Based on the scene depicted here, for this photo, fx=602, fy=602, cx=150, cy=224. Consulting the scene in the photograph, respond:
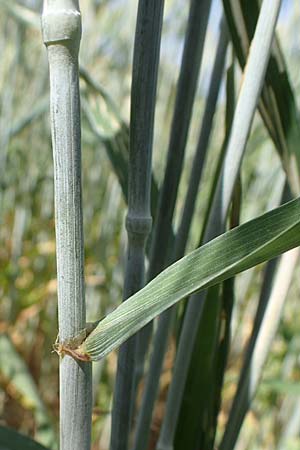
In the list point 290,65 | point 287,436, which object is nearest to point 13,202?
point 290,65

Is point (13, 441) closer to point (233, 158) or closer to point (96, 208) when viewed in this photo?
point (233, 158)

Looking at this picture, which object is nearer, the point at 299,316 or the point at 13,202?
the point at 299,316

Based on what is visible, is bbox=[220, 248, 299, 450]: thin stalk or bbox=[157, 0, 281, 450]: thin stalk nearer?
bbox=[157, 0, 281, 450]: thin stalk

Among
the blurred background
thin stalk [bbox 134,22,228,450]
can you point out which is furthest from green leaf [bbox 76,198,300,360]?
the blurred background

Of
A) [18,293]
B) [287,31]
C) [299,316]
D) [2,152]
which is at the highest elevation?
[287,31]

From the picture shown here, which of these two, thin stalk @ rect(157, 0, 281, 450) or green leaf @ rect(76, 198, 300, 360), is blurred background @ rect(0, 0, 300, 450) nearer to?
thin stalk @ rect(157, 0, 281, 450)

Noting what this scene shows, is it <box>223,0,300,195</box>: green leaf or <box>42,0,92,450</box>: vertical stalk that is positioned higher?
<box>223,0,300,195</box>: green leaf

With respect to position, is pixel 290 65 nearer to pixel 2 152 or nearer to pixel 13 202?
pixel 2 152

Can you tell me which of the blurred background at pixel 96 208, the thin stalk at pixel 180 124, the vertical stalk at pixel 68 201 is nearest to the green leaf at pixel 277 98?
the thin stalk at pixel 180 124
